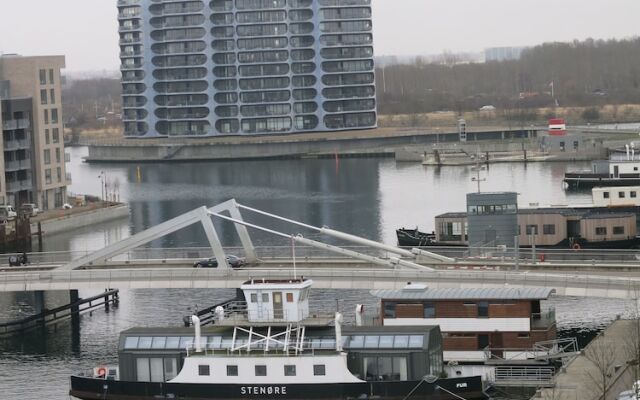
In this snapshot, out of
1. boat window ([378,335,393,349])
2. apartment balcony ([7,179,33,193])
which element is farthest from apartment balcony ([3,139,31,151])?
boat window ([378,335,393,349])

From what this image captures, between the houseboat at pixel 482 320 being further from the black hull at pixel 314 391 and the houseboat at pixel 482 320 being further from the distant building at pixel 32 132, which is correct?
the distant building at pixel 32 132

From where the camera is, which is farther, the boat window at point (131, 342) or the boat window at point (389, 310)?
the boat window at point (389, 310)

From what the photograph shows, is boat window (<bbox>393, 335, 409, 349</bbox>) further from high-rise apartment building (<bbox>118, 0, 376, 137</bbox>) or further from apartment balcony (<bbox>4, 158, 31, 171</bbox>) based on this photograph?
high-rise apartment building (<bbox>118, 0, 376, 137</bbox>)

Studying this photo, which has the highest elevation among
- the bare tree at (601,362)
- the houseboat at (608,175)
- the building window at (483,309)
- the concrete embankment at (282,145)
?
the concrete embankment at (282,145)

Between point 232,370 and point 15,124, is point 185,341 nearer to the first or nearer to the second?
point 232,370

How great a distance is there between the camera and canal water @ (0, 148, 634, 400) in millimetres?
44094

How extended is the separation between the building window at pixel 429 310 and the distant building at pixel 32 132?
144 feet

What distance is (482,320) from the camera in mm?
39375

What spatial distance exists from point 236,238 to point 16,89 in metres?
18.4

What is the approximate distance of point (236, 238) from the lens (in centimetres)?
7100

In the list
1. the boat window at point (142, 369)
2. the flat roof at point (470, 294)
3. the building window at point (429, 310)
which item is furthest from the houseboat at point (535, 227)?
the boat window at point (142, 369)

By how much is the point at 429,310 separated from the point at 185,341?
6.35 m

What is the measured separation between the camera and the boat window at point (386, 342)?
35656 mm

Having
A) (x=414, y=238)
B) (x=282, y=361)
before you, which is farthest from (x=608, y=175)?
(x=282, y=361)
